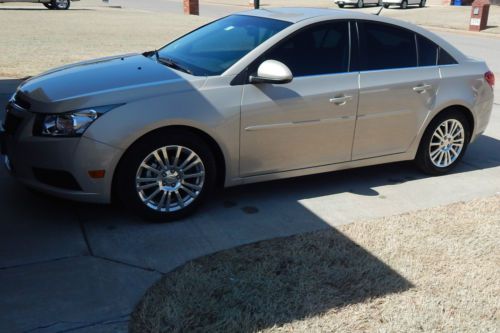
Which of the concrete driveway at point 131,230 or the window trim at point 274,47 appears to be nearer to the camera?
the concrete driveway at point 131,230

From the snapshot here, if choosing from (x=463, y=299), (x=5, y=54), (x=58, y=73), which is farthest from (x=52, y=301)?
(x=5, y=54)

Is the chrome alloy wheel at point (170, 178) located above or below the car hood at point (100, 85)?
below

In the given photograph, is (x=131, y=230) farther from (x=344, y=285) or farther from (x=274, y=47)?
(x=274, y=47)

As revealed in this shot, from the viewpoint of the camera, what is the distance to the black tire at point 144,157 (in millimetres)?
4129

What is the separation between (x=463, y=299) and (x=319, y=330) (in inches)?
41.0

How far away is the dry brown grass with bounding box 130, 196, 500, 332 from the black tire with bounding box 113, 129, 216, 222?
2.33 ft

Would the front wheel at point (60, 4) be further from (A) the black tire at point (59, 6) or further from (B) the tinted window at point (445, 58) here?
(B) the tinted window at point (445, 58)

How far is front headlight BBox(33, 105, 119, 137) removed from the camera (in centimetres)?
398

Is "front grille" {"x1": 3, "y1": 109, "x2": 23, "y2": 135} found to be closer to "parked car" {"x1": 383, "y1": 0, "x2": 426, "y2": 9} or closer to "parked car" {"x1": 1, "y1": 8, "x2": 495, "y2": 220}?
"parked car" {"x1": 1, "y1": 8, "x2": 495, "y2": 220}

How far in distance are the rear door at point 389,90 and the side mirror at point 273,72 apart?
0.91 meters

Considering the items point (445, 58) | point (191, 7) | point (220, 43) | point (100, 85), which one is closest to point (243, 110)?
point (220, 43)

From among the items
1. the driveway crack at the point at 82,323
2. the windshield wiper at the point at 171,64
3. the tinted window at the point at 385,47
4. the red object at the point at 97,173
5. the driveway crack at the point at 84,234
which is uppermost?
the tinted window at the point at 385,47

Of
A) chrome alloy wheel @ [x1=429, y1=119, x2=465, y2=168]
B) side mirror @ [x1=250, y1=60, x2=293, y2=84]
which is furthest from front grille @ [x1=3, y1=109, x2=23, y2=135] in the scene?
chrome alloy wheel @ [x1=429, y1=119, x2=465, y2=168]

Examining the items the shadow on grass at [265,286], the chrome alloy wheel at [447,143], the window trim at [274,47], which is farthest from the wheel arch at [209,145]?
the chrome alloy wheel at [447,143]
